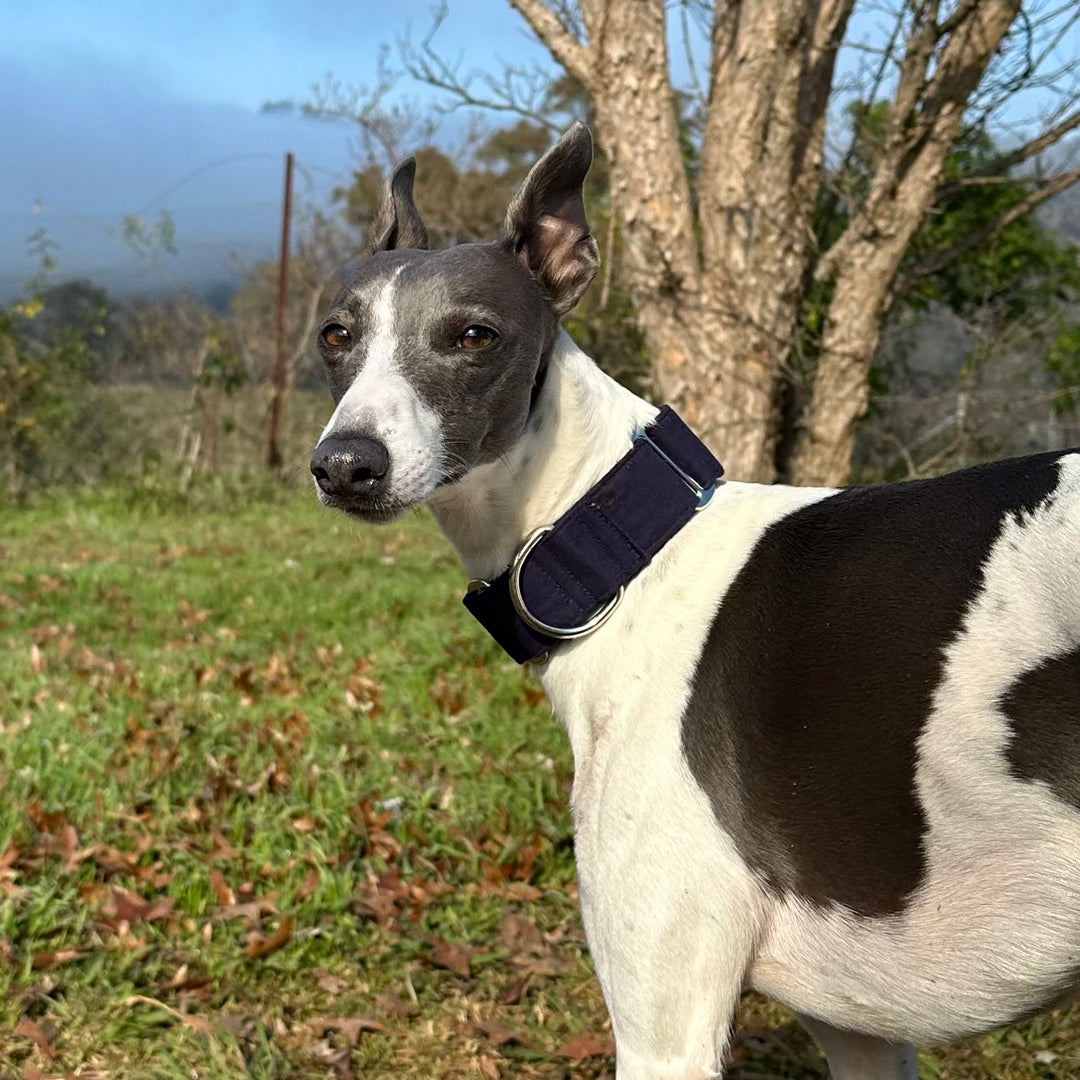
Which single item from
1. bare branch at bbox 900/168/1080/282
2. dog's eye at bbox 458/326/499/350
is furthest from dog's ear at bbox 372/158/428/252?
bare branch at bbox 900/168/1080/282

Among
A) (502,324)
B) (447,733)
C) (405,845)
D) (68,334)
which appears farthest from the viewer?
(68,334)

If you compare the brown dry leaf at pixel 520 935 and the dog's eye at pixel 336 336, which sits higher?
the dog's eye at pixel 336 336

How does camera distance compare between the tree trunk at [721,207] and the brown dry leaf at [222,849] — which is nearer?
the brown dry leaf at [222,849]

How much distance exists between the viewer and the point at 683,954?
1918 millimetres

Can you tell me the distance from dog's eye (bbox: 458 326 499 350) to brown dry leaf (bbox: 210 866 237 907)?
7.15 feet

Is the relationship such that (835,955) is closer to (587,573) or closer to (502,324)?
(587,573)

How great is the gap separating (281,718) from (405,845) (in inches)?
51.8

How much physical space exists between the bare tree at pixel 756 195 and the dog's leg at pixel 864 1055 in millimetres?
4152

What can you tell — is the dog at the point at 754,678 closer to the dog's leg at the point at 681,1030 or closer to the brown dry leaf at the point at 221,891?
the dog's leg at the point at 681,1030

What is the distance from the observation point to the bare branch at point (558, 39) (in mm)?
6105

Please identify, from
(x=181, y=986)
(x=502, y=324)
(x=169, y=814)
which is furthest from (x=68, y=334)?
(x=502, y=324)

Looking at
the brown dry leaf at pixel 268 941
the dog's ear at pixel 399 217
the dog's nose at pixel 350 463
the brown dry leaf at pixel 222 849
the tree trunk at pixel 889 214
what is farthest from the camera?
the tree trunk at pixel 889 214

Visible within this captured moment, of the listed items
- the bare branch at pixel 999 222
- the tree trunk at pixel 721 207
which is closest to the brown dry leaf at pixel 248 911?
the tree trunk at pixel 721 207

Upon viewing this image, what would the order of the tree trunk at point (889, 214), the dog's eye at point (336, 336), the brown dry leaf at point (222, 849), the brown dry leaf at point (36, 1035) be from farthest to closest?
the tree trunk at point (889, 214)
the brown dry leaf at point (222, 849)
the brown dry leaf at point (36, 1035)
the dog's eye at point (336, 336)
